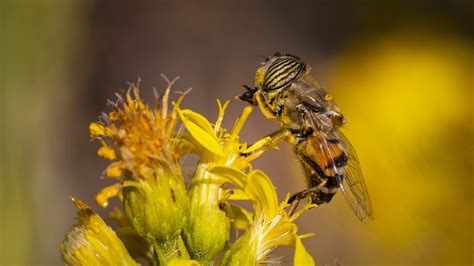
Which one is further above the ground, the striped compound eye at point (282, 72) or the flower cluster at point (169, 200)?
the striped compound eye at point (282, 72)

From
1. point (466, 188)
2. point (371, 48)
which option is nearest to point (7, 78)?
point (466, 188)

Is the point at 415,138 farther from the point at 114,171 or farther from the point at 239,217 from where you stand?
the point at 114,171

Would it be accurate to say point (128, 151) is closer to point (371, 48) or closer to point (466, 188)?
point (466, 188)

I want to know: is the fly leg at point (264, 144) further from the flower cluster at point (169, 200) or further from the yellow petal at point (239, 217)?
the yellow petal at point (239, 217)

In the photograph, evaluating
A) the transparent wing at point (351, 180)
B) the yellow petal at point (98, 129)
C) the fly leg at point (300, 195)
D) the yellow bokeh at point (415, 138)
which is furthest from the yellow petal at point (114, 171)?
the yellow bokeh at point (415, 138)

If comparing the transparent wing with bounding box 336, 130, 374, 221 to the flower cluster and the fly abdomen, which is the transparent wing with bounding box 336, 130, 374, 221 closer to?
the fly abdomen

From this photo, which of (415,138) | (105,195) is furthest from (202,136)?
Result: (415,138)
